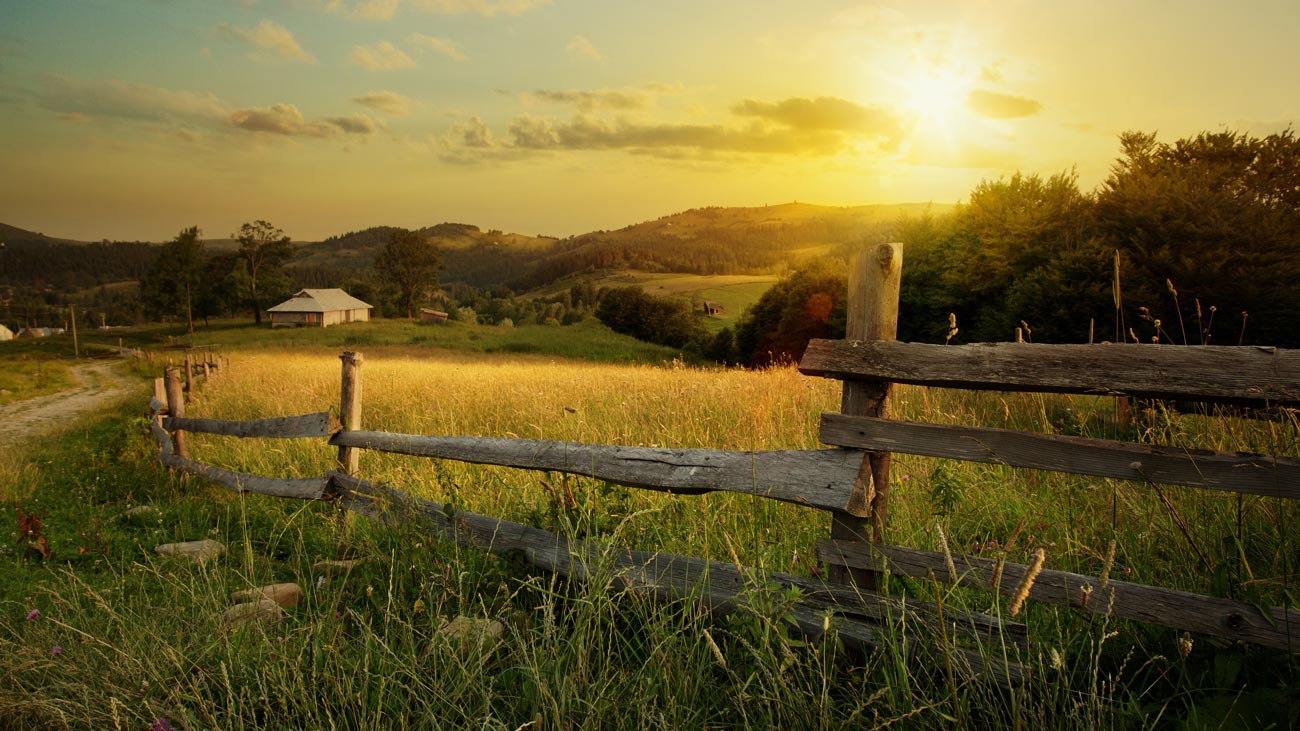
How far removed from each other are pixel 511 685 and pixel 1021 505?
3.54 meters

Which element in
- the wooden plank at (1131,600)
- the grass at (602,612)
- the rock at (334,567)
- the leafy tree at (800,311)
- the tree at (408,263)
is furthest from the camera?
the tree at (408,263)

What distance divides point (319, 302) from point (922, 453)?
6719cm

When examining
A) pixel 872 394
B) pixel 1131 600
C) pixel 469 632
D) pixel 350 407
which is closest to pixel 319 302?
pixel 350 407

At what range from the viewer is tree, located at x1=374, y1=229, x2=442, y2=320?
7125 centimetres

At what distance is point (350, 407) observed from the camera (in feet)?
17.7

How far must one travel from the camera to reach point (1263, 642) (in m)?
2.08

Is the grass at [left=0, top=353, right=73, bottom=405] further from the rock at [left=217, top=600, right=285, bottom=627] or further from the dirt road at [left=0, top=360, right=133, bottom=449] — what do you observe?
the rock at [left=217, top=600, right=285, bottom=627]

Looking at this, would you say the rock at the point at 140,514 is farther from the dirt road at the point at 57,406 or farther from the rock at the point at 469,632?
the dirt road at the point at 57,406

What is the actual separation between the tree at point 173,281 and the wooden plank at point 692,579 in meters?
55.9

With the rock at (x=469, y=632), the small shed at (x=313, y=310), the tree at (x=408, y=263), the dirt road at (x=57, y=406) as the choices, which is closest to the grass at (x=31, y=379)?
the dirt road at (x=57, y=406)

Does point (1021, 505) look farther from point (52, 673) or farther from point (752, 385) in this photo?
point (752, 385)

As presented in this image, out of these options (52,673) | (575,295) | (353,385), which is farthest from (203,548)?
(575,295)

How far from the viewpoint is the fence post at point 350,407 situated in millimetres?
5336

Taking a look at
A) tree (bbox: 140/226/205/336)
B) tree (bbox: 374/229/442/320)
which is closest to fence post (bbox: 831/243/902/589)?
tree (bbox: 140/226/205/336)
